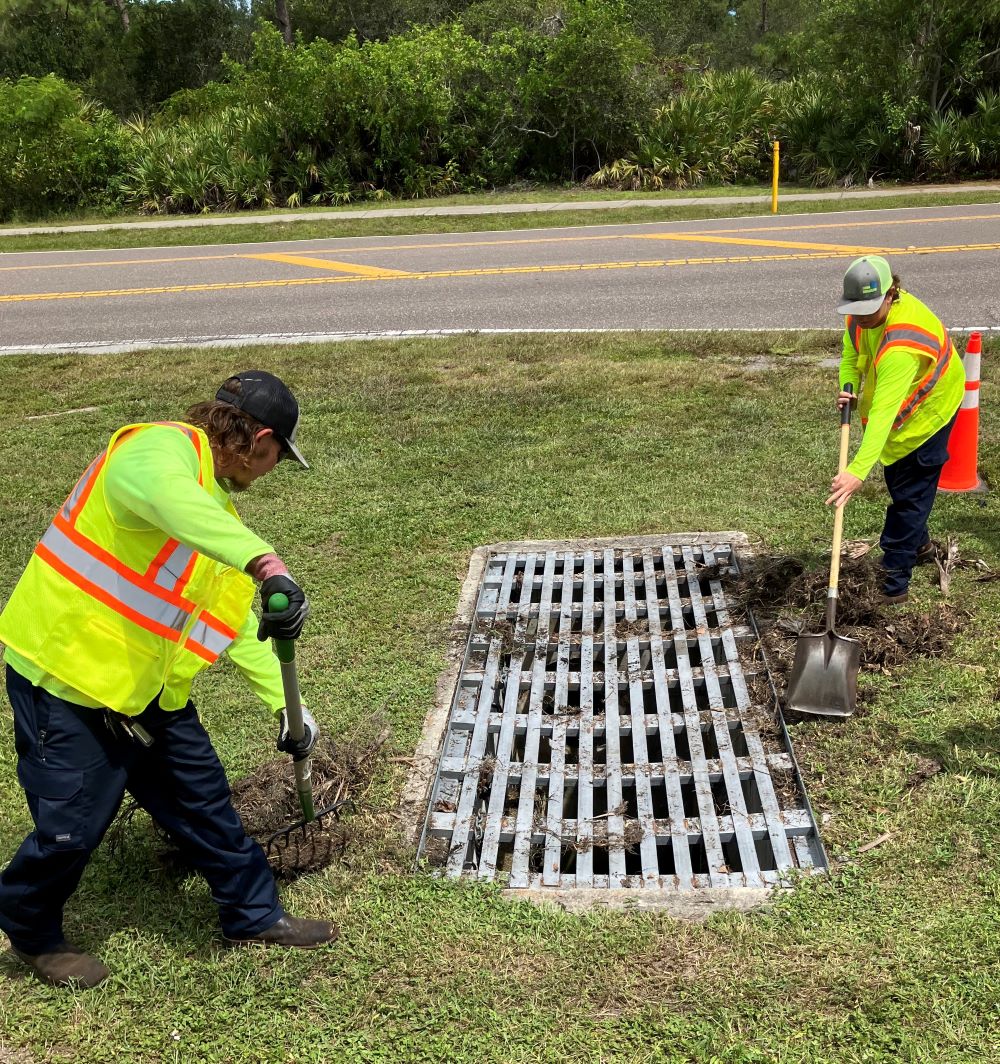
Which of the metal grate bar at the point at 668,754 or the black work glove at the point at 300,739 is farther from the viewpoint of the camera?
the metal grate bar at the point at 668,754

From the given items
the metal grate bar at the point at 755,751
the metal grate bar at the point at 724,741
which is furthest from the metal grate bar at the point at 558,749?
the metal grate bar at the point at 755,751

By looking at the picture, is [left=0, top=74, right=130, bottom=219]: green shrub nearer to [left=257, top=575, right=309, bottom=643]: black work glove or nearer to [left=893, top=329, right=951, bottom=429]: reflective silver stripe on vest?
[left=893, top=329, right=951, bottom=429]: reflective silver stripe on vest

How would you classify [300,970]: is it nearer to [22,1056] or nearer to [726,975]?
[22,1056]

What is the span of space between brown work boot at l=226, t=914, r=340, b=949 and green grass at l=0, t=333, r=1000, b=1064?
0.04 meters

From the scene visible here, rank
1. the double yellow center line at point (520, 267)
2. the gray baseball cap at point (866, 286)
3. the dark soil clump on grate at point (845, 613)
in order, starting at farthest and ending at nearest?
the double yellow center line at point (520, 267) → the dark soil clump on grate at point (845, 613) → the gray baseball cap at point (866, 286)

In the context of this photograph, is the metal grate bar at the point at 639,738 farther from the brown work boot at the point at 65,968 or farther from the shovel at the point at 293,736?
the brown work boot at the point at 65,968

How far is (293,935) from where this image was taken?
10.2ft

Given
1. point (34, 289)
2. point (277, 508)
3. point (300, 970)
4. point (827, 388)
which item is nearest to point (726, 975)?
point (300, 970)

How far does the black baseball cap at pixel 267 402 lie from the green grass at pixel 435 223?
1370 cm

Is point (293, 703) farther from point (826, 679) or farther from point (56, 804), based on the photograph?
point (826, 679)

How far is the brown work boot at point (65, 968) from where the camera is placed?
300 cm

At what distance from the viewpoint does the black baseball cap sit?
2713 mm

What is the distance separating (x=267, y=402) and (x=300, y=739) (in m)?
0.99

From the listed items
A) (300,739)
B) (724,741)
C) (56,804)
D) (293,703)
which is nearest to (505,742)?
(724,741)
